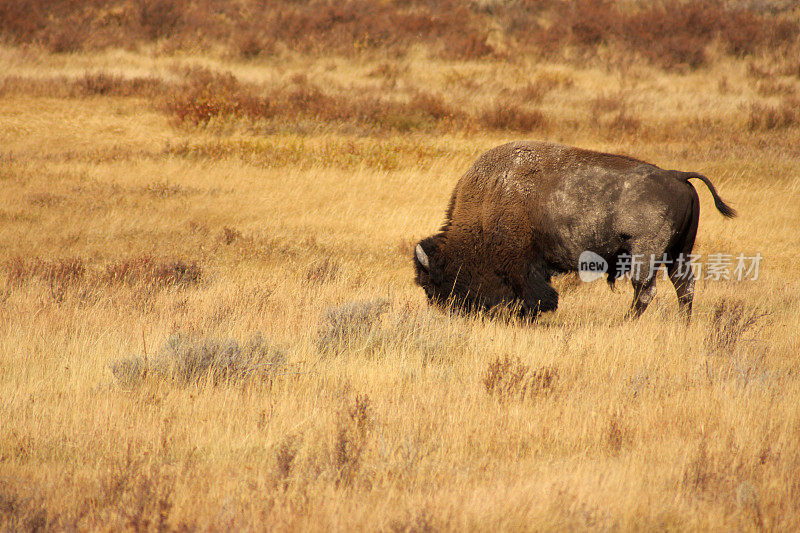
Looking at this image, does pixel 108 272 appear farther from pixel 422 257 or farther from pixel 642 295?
pixel 642 295

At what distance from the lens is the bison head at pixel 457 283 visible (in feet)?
22.2

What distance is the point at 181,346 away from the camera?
15.8 ft

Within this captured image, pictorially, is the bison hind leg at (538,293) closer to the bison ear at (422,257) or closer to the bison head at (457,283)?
the bison head at (457,283)

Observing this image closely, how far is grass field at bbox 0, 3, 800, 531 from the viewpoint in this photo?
10.7 feet

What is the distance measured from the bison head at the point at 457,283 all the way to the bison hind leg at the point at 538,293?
20 cm

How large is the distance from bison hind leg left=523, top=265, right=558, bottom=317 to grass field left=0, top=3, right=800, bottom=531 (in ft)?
0.89

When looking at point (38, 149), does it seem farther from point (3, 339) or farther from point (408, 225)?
point (3, 339)

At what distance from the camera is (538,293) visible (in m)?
6.56

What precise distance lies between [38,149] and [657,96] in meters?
16.1

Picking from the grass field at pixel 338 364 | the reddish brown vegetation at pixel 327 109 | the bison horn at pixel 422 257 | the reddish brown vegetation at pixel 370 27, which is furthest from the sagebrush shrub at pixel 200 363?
the reddish brown vegetation at pixel 370 27

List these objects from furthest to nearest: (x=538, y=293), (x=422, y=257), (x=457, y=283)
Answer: (x=457, y=283) < (x=422, y=257) < (x=538, y=293)

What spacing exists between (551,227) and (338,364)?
2574 millimetres

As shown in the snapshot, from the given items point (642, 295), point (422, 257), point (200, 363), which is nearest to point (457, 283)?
point (422, 257)

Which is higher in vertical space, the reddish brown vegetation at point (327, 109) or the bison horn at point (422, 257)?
the reddish brown vegetation at point (327, 109)
